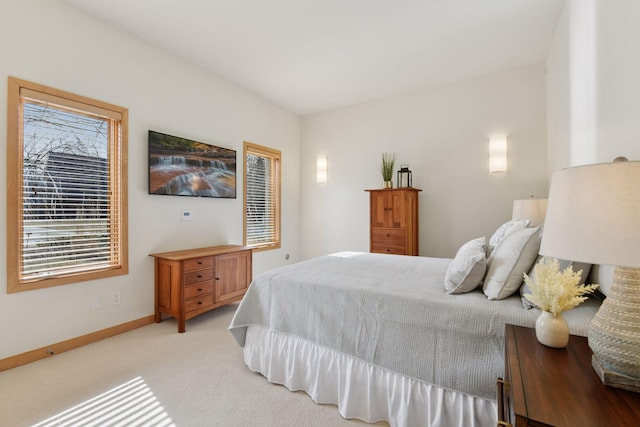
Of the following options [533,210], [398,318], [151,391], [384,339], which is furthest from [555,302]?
[151,391]

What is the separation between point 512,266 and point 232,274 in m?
2.84

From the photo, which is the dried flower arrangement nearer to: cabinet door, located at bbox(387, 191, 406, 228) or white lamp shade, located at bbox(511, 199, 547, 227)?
white lamp shade, located at bbox(511, 199, 547, 227)

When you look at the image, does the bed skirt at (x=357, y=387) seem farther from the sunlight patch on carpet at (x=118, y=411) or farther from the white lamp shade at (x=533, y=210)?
the white lamp shade at (x=533, y=210)

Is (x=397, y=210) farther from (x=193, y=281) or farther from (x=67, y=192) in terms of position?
(x=67, y=192)

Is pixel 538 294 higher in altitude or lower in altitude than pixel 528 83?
lower

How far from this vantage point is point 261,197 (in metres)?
4.67

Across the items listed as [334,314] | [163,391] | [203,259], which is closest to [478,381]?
[334,314]

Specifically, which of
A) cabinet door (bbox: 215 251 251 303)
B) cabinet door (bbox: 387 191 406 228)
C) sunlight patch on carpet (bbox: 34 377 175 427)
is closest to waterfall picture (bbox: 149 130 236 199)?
cabinet door (bbox: 215 251 251 303)

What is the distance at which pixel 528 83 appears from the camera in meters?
3.52

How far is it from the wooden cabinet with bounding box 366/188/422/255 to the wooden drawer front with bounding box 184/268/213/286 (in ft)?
6.86

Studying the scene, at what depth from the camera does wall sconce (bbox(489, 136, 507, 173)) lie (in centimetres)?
362

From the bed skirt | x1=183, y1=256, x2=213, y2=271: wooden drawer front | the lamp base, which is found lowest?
the bed skirt

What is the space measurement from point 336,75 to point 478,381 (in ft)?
11.6

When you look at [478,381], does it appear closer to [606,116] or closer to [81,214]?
[606,116]
